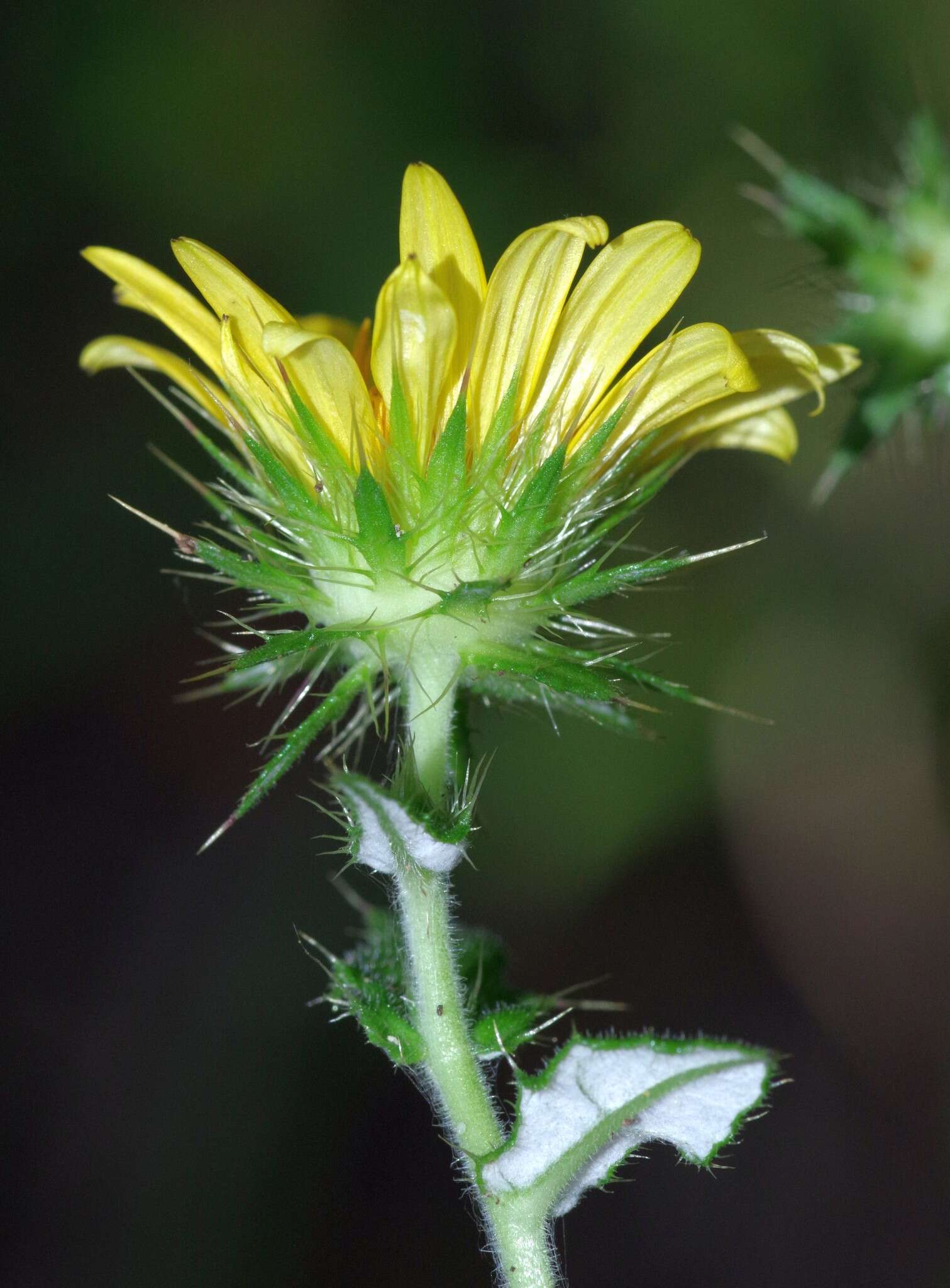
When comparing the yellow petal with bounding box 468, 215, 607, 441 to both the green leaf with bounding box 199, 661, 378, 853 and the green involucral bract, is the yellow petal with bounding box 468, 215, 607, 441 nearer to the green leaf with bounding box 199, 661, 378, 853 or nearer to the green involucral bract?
the green leaf with bounding box 199, 661, 378, 853

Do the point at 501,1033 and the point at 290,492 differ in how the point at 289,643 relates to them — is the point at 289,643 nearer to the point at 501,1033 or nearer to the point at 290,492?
the point at 290,492

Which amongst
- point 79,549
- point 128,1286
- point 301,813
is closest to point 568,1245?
point 128,1286

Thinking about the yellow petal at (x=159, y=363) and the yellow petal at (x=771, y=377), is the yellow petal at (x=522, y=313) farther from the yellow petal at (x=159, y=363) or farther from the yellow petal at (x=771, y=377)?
the yellow petal at (x=159, y=363)

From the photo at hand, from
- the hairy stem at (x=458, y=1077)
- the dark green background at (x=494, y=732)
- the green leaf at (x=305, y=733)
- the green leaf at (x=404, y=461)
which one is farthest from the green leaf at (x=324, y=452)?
the dark green background at (x=494, y=732)

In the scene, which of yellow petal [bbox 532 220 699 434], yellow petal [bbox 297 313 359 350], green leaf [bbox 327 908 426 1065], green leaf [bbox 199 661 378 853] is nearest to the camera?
green leaf [bbox 199 661 378 853]

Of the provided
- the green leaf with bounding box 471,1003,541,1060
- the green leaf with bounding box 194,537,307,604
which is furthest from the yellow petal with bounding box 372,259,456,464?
the green leaf with bounding box 471,1003,541,1060

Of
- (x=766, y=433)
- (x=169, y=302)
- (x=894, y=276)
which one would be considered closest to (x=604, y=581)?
(x=766, y=433)

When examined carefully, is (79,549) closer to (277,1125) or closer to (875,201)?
(277,1125)
